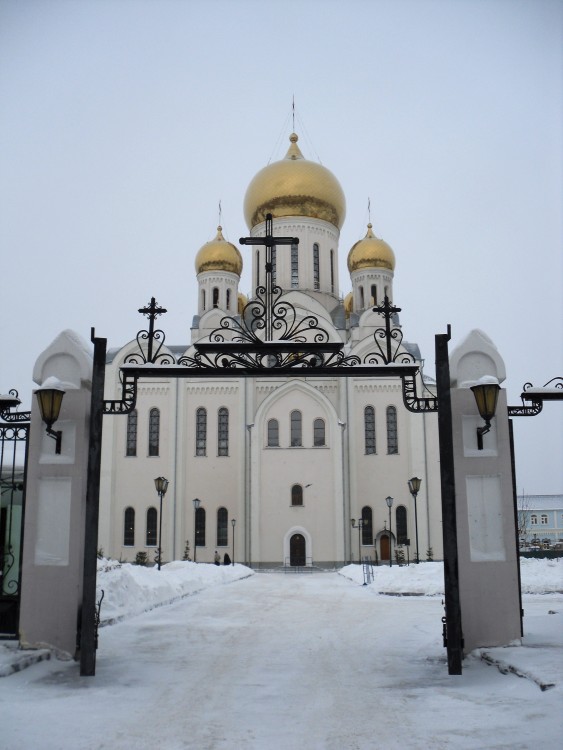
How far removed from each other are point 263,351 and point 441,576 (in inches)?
553

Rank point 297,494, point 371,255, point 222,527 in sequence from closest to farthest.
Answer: point 297,494 → point 222,527 → point 371,255

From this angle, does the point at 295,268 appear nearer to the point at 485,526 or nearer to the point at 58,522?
the point at 485,526

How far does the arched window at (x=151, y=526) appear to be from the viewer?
3584 cm

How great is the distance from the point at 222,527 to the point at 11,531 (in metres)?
27.8

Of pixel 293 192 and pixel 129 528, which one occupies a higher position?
pixel 293 192

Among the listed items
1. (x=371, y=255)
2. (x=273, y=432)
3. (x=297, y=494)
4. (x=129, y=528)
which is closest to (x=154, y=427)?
(x=129, y=528)

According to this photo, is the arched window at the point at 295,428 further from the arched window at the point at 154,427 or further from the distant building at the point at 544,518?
the distant building at the point at 544,518

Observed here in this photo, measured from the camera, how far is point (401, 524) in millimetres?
35938

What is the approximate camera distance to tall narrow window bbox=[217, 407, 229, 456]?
121 feet

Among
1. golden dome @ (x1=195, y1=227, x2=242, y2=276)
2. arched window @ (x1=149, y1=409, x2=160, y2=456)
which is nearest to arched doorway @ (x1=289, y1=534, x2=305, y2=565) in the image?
arched window @ (x1=149, y1=409, x2=160, y2=456)

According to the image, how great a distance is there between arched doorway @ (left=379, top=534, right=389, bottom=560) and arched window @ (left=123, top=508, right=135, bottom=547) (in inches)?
463

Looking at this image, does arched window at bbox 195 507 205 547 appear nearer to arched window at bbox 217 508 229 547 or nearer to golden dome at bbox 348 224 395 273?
arched window at bbox 217 508 229 547

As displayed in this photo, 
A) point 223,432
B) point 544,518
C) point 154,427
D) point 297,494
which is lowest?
point 544,518

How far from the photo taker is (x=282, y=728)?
538 cm
